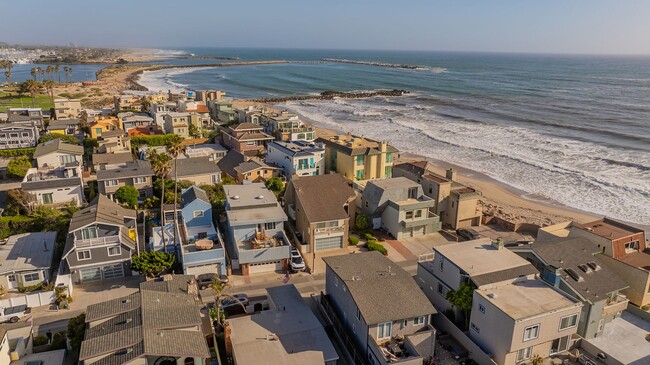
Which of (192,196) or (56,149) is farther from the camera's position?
(56,149)

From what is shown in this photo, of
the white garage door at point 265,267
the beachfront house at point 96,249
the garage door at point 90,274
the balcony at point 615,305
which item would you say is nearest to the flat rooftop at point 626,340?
the balcony at point 615,305

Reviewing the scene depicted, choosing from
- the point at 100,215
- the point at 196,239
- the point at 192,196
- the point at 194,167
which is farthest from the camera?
the point at 194,167

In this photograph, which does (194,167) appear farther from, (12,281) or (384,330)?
(384,330)

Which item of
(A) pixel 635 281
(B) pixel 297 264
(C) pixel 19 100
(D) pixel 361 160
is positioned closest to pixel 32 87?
(C) pixel 19 100

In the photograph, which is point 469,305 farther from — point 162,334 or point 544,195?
point 544,195

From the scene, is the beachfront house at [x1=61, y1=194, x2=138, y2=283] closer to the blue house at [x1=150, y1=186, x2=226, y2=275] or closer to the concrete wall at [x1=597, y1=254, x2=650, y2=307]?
the blue house at [x1=150, y1=186, x2=226, y2=275]

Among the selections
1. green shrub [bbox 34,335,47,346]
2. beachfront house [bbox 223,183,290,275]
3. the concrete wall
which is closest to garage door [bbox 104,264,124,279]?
green shrub [bbox 34,335,47,346]

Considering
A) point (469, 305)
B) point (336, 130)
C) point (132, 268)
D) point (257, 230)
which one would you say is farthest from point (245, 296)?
point (336, 130)
